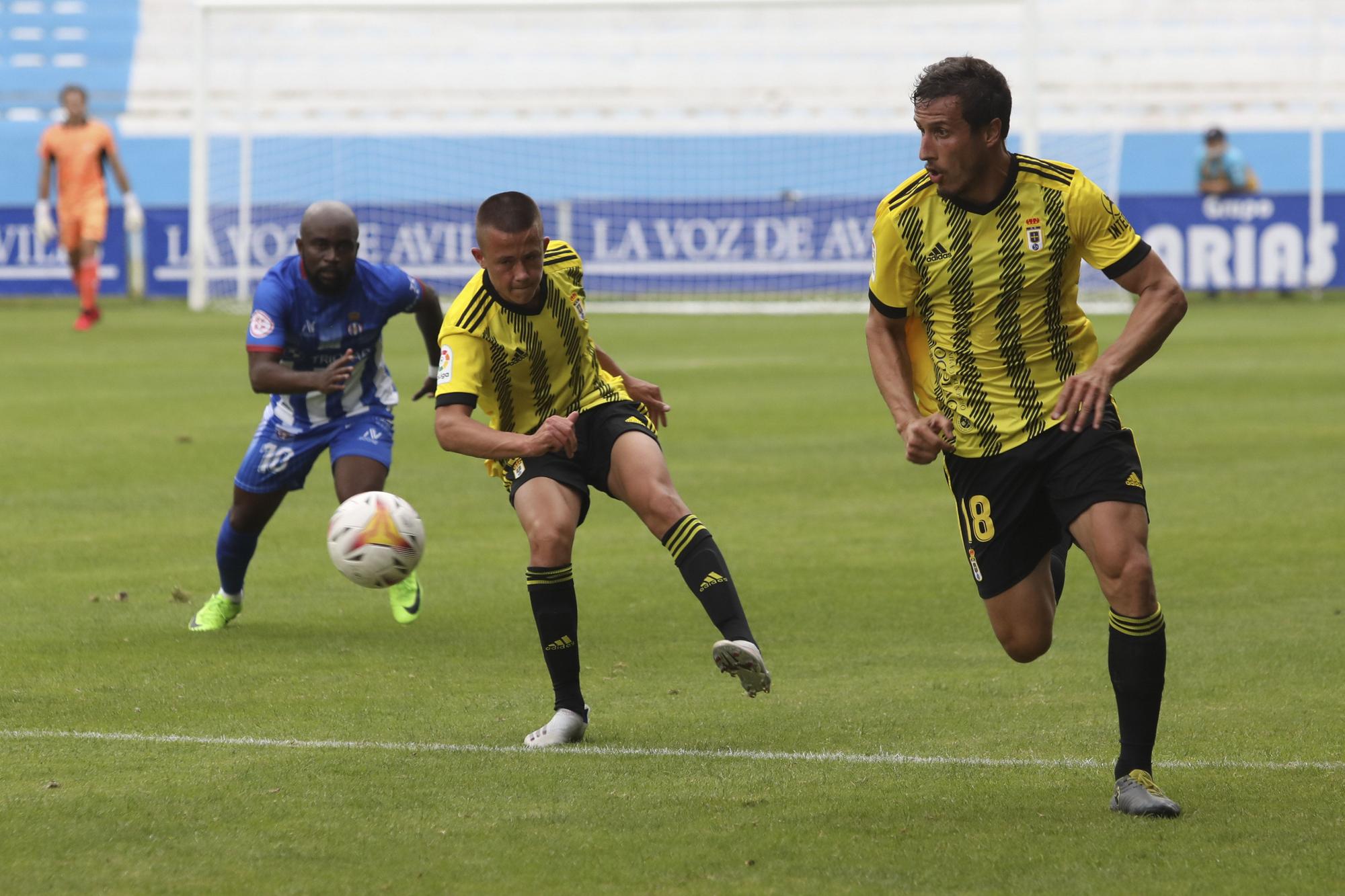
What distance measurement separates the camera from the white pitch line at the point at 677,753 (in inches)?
221

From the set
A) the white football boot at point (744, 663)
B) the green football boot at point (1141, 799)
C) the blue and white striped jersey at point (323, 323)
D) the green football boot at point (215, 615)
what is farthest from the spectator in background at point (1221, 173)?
the green football boot at point (1141, 799)

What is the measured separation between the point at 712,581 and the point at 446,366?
1.10 meters

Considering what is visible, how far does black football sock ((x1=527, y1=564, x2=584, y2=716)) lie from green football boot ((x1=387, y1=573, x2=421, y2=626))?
2143 mm

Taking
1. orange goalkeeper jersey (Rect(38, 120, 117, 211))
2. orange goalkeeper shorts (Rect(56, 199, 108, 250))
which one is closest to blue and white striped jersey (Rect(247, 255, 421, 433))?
orange goalkeeper jersey (Rect(38, 120, 117, 211))

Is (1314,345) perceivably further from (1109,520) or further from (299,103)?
(299,103)

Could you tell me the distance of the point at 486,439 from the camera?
6.07 meters

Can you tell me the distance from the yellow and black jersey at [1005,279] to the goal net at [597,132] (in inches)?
867

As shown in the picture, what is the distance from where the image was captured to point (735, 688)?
6.93m

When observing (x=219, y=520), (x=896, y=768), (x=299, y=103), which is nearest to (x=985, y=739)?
(x=896, y=768)

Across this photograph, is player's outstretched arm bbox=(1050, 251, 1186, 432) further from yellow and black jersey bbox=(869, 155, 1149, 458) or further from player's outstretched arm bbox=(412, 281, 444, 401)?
player's outstretched arm bbox=(412, 281, 444, 401)

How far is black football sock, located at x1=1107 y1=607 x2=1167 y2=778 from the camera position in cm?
512

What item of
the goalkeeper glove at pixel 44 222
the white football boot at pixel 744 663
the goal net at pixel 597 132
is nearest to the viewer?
the white football boot at pixel 744 663

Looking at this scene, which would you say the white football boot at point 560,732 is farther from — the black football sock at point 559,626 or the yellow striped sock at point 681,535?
the yellow striped sock at point 681,535

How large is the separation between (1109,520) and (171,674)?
3.63m
